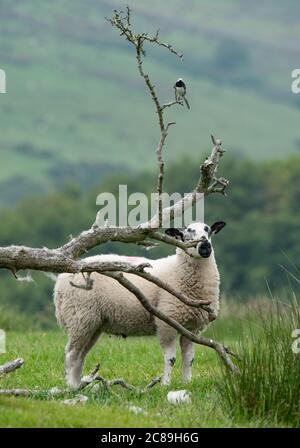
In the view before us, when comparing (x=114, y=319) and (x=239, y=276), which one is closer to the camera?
(x=114, y=319)

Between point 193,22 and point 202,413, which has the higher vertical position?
point 193,22

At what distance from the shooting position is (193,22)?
18925 cm

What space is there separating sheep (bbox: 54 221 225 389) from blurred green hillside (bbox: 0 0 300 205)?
365ft

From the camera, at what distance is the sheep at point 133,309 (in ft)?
41.9

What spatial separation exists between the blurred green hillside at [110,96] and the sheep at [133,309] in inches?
4381

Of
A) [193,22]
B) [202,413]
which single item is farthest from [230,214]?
[193,22]

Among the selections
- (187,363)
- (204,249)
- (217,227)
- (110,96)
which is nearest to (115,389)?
(187,363)

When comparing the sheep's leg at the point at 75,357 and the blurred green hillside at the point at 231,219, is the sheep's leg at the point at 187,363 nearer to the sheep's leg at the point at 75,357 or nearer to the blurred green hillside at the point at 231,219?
the sheep's leg at the point at 75,357

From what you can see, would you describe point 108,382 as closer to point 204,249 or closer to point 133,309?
point 133,309

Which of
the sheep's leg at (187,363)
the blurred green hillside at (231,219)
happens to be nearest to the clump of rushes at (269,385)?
the sheep's leg at (187,363)

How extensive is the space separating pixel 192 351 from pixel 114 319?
0.88m

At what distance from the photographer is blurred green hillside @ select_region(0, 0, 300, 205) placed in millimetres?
135250

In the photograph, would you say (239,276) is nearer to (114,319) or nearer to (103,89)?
(114,319)

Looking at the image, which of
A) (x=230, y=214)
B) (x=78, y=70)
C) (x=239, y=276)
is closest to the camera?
(x=239, y=276)
